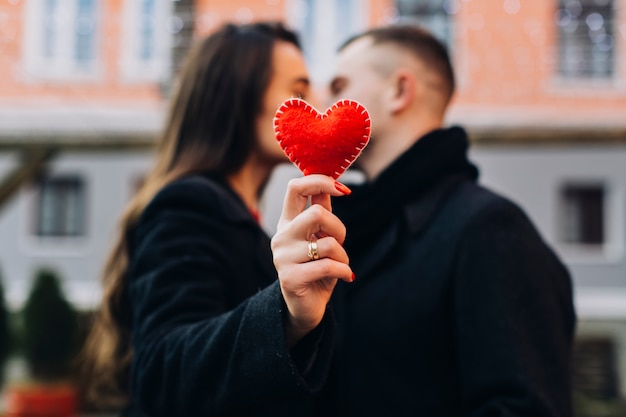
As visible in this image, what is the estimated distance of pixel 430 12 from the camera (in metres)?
8.80

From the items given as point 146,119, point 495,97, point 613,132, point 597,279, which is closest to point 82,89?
point 146,119

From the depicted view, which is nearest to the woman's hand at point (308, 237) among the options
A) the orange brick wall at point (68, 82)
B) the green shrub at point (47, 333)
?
the orange brick wall at point (68, 82)

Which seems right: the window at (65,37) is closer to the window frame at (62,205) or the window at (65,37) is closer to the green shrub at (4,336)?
the green shrub at (4,336)

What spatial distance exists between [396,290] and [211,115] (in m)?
0.47

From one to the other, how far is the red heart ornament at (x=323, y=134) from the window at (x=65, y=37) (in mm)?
6457

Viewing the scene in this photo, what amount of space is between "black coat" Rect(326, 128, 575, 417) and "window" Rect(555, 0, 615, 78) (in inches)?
254

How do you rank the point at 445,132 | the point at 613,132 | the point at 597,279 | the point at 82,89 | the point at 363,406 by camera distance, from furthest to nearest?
the point at 597,279 < the point at 82,89 < the point at 613,132 < the point at 445,132 < the point at 363,406

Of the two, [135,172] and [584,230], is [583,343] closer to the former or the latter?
[584,230]

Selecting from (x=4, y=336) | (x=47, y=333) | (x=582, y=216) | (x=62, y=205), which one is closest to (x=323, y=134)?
(x=47, y=333)

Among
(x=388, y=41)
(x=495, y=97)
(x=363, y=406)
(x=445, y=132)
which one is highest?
(x=495, y=97)

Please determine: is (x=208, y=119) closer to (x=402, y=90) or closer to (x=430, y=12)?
(x=402, y=90)

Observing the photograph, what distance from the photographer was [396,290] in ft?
4.12

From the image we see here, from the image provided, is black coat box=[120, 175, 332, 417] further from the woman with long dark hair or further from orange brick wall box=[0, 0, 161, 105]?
orange brick wall box=[0, 0, 161, 105]

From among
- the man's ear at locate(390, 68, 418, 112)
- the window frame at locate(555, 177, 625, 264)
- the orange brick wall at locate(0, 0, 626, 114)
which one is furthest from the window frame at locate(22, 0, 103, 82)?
the window frame at locate(555, 177, 625, 264)
